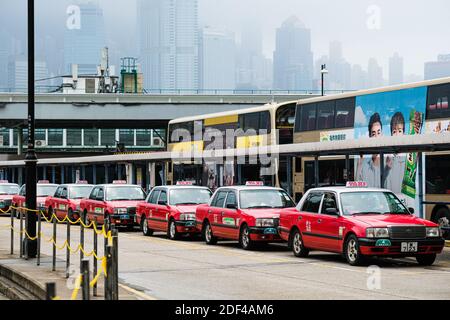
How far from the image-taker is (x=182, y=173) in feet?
136

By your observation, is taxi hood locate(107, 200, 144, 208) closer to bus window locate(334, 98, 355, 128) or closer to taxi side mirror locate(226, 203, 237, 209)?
bus window locate(334, 98, 355, 128)

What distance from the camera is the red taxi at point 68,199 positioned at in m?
38.2

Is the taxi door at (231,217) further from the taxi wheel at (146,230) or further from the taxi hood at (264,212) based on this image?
the taxi wheel at (146,230)

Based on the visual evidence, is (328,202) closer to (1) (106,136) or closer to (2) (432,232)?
(2) (432,232)

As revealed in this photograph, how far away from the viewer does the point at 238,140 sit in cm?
4044

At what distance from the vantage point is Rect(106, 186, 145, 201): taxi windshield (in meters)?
34.4

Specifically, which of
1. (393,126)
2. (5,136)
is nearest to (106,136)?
(5,136)

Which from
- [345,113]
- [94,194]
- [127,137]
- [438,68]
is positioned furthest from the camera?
[127,137]

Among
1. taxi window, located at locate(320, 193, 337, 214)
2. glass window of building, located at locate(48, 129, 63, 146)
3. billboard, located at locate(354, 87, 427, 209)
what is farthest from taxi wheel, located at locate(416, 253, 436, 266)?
glass window of building, located at locate(48, 129, 63, 146)

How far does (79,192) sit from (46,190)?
5.25m

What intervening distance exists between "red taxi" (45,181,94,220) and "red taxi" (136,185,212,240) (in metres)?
7.92
